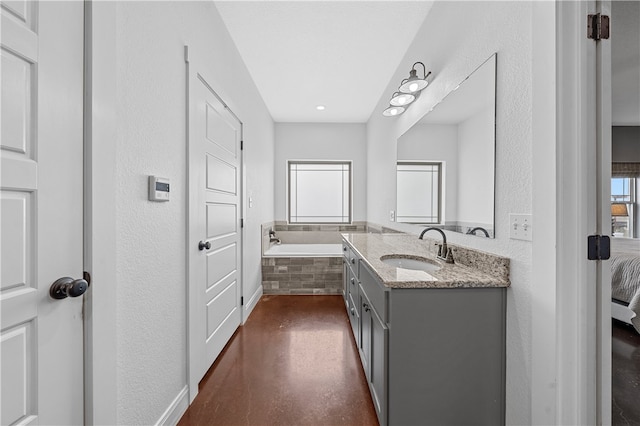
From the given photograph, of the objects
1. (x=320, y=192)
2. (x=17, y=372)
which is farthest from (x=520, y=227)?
(x=320, y=192)

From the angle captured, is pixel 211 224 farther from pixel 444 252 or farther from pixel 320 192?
pixel 320 192

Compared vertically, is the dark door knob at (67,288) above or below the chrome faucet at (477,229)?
below

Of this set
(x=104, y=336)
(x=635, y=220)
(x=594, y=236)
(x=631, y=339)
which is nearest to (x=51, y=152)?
(x=104, y=336)

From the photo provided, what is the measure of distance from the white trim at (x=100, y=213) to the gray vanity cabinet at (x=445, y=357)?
1127 mm

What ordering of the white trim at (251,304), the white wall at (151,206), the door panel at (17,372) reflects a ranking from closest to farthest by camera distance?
1. the door panel at (17,372)
2. the white wall at (151,206)
3. the white trim at (251,304)

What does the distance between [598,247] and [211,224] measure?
79.8 inches

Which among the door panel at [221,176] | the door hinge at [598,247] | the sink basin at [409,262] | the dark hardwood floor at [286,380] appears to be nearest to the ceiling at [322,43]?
the door panel at [221,176]

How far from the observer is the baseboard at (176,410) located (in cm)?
131

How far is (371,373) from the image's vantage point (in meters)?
1.54

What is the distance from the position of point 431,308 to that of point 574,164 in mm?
778

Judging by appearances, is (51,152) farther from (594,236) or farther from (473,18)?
(473,18)

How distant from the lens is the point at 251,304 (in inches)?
116

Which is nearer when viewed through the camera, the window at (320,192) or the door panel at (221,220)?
the door panel at (221,220)

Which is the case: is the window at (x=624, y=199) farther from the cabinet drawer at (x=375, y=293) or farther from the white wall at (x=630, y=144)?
the cabinet drawer at (x=375, y=293)
